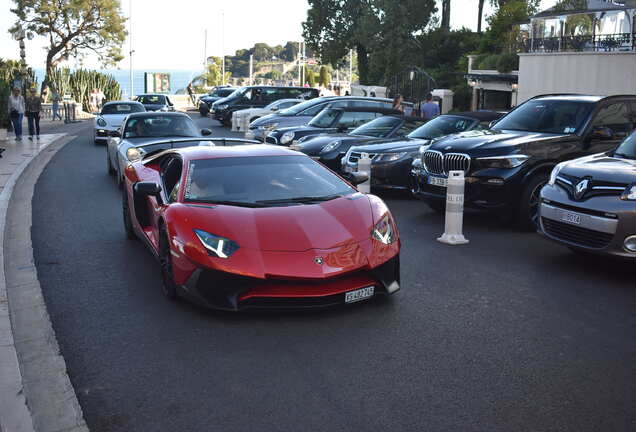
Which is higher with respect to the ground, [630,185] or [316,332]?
[630,185]

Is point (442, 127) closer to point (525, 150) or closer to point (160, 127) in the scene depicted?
point (525, 150)

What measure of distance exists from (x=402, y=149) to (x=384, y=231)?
7.19 metres

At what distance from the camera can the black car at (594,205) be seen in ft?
25.2

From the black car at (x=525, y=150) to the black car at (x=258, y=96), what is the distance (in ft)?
84.1

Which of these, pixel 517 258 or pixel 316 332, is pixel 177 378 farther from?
pixel 517 258

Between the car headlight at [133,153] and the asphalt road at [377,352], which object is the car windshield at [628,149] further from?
the car headlight at [133,153]

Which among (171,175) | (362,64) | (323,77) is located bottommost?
(171,175)

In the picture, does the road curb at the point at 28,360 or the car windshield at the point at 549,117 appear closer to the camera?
the road curb at the point at 28,360

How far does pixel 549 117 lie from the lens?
11344mm

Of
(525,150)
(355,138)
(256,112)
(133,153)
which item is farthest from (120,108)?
(525,150)

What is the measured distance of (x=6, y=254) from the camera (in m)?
9.16

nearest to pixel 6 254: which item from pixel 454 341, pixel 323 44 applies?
pixel 454 341

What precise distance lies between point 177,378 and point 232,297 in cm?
113

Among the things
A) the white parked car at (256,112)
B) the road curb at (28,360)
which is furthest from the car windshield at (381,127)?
the white parked car at (256,112)
